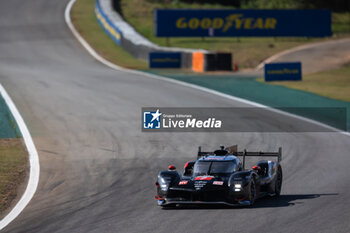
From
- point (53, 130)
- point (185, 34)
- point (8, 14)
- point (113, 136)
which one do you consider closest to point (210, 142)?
point (113, 136)

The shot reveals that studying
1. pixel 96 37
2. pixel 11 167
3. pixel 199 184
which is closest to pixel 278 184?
pixel 199 184

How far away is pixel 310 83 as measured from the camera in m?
38.8

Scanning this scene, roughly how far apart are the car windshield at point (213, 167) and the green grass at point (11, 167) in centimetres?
440

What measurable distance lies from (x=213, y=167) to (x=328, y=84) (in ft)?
80.9

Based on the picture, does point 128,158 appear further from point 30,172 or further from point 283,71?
point 283,71

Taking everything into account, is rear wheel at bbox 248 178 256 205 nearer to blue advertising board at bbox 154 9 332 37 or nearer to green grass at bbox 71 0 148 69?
green grass at bbox 71 0 148 69

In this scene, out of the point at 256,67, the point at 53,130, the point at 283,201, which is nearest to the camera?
the point at 283,201

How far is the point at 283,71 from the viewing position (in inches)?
1561

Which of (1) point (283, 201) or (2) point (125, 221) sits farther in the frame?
(1) point (283, 201)

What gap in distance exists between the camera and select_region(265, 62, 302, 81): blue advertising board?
3922 cm

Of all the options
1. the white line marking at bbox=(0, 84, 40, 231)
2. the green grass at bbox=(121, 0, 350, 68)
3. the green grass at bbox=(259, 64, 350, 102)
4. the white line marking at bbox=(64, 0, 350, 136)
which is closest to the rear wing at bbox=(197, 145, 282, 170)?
Answer: the white line marking at bbox=(0, 84, 40, 231)

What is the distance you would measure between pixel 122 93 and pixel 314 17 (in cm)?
2802

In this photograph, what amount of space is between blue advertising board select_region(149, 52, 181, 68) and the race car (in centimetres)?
3194

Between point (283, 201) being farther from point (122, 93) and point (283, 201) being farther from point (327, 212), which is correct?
point (122, 93)
